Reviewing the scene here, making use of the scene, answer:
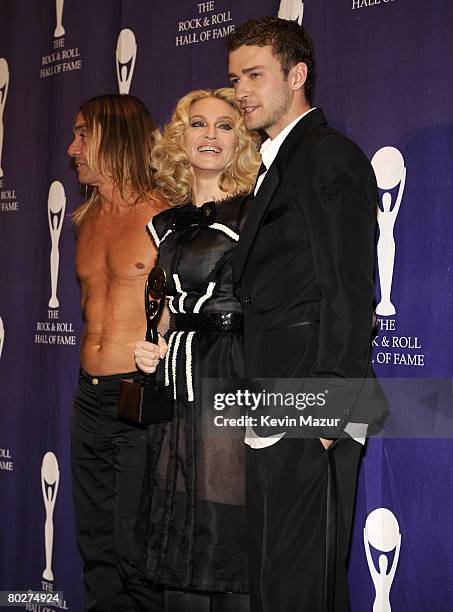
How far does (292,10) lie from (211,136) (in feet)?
2.21

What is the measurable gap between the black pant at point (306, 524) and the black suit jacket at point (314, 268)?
0.32ft

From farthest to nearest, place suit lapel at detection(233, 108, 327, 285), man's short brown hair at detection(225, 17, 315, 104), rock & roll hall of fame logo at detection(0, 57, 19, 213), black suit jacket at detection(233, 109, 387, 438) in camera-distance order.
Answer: rock & roll hall of fame logo at detection(0, 57, 19, 213), man's short brown hair at detection(225, 17, 315, 104), suit lapel at detection(233, 108, 327, 285), black suit jacket at detection(233, 109, 387, 438)

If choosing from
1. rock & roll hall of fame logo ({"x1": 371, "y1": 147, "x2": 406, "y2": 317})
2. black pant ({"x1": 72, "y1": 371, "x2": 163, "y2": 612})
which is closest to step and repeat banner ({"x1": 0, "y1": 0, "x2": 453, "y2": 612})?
rock & roll hall of fame logo ({"x1": 371, "y1": 147, "x2": 406, "y2": 317})

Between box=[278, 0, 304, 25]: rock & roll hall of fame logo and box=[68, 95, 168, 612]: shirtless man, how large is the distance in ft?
2.34

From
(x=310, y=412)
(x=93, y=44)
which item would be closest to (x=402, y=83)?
(x=310, y=412)

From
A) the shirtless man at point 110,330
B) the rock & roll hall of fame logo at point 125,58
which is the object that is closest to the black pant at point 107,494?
the shirtless man at point 110,330

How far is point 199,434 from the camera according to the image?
2.65 meters

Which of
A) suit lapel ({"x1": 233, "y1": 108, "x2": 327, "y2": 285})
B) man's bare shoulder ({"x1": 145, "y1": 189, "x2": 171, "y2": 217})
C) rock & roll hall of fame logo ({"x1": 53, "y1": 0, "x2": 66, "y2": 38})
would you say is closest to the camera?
suit lapel ({"x1": 233, "y1": 108, "x2": 327, "y2": 285})

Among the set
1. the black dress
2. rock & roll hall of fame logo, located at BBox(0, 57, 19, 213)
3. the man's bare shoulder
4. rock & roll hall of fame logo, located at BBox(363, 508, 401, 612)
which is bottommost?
rock & roll hall of fame logo, located at BBox(363, 508, 401, 612)

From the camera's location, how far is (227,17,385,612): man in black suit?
6.89 feet

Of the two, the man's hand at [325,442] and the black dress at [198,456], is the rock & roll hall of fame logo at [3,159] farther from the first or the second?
the man's hand at [325,442]

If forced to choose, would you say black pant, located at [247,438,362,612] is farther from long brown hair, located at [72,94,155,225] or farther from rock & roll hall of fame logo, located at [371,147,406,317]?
long brown hair, located at [72,94,155,225]

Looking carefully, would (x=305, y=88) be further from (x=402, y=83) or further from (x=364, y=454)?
(x=364, y=454)

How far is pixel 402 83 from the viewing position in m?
2.85
